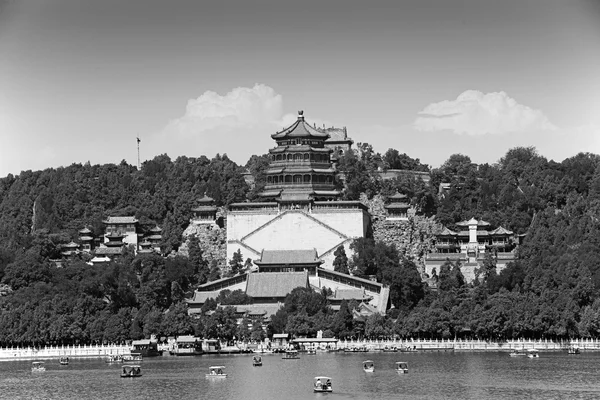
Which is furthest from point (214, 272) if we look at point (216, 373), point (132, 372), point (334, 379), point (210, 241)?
point (334, 379)

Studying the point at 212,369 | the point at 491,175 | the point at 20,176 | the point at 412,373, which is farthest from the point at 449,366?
the point at 20,176

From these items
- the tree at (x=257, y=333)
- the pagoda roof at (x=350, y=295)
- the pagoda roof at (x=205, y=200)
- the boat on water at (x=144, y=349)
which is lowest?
the boat on water at (x=144, y=349)

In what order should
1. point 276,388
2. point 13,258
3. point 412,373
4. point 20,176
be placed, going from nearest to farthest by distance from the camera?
1. point 276,388
2. point 412,373
3. point 13,258
4. point 20,176

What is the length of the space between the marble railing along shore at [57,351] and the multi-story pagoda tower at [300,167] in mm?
16374

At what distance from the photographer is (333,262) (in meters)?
84.9

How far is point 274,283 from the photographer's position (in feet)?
269

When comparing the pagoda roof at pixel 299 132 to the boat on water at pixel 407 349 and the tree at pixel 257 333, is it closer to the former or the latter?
the tree at pixel 257 333

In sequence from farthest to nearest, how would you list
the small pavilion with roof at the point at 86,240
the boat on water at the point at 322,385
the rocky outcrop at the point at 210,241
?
the small pavilion with roof at the point at 86,240
the rocky outcrop at the point at 210,241
the boat on water at the point at 322,385

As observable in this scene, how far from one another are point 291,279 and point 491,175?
2107cm

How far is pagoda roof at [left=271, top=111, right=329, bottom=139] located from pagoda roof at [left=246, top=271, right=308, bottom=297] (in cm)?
1237

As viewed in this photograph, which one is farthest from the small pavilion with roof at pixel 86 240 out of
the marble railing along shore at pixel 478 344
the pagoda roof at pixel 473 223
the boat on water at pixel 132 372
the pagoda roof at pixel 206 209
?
the boat on water at pixel 132 372

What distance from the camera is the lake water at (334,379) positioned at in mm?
55781

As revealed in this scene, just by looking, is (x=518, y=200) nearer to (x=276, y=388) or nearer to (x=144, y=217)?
(x=144, y=217)

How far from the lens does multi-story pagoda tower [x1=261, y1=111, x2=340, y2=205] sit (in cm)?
9026
